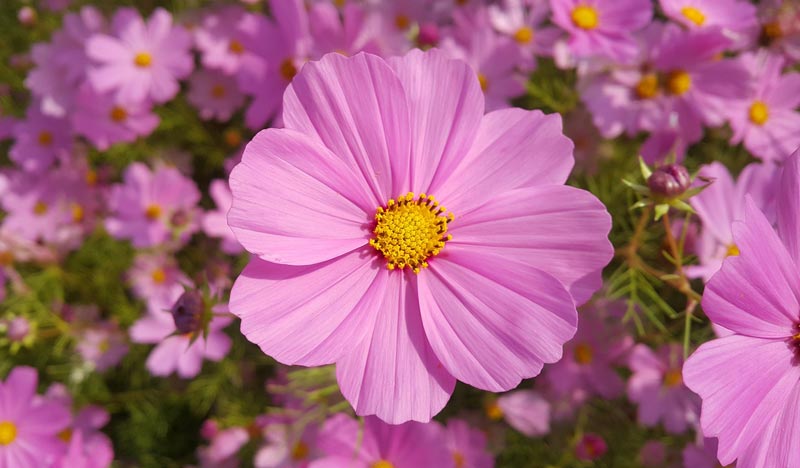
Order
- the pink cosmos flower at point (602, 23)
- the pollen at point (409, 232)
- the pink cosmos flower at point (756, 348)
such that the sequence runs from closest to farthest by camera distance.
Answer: the pink cosmos flower at point (756, 348)
the pollen at point (409, 232)
the pink cosmos flower at point (602, 23)

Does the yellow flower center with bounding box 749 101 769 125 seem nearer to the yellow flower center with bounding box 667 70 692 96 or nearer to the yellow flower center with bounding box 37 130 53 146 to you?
the yellow flower center with bounding box 667 70 692 96

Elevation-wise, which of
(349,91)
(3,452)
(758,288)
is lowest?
(3,452)

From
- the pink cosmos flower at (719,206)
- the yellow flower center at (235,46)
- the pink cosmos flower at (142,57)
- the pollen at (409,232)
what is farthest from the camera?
the yellow flower center at (235,46)

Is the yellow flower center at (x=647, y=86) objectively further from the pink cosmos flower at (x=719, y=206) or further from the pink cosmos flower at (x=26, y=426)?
the pink cosmos flower at (x=26, y=426)

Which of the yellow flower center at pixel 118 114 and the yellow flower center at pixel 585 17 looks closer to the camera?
the yellow flower center at pixel 585 17

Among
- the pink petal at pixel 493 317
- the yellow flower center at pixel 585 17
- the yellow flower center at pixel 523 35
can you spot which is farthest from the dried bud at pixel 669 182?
the yellow flower center at pixel 523 35

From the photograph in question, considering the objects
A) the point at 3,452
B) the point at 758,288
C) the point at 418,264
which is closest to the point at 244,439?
the point at 3,452

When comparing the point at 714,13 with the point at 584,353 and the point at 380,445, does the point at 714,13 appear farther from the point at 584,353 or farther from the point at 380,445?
the point at 380,445

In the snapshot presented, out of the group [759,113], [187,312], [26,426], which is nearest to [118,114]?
[26,426]

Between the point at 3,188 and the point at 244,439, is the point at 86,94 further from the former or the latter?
the point at 244,439
